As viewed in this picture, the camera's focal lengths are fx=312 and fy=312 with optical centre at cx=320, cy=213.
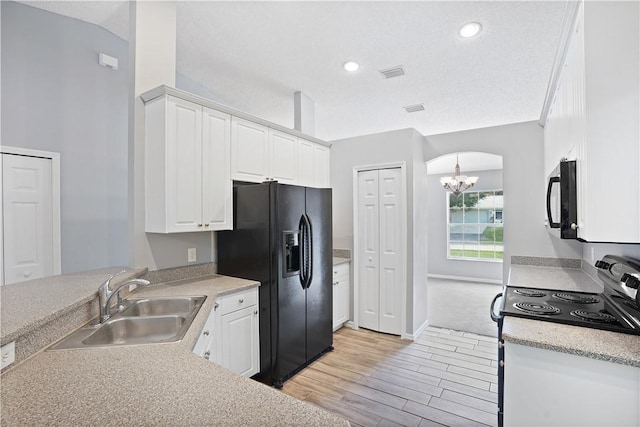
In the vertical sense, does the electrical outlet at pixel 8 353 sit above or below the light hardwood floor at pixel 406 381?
above

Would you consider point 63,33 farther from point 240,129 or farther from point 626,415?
point 626,415

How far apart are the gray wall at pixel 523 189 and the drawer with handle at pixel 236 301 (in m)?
2.94

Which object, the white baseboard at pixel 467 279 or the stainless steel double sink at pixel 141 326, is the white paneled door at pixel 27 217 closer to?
the stainless steel double sink at pixel 141 326

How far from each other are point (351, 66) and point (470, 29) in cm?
113

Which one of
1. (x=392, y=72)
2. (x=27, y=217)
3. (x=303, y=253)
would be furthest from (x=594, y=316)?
(x=27, y=217)

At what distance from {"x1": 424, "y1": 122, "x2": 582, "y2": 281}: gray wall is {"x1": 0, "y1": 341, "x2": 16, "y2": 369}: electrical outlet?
4163 mm

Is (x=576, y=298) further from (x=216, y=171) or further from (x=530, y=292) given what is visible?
(x=216, y=171)

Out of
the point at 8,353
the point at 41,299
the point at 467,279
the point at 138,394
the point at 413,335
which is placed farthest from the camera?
the point at 467,279

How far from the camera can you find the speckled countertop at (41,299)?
4.00ft

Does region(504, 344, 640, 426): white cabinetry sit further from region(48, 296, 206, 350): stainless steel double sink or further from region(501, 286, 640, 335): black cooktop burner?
region(48, 296, 206, 350): stainless steel double sink

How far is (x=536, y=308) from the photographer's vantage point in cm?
188

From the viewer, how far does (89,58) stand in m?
3.22

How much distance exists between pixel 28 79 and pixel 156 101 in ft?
5.02

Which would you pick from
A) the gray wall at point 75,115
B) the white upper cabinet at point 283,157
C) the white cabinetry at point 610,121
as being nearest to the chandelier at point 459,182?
the white upper cabinet at point 283,157
